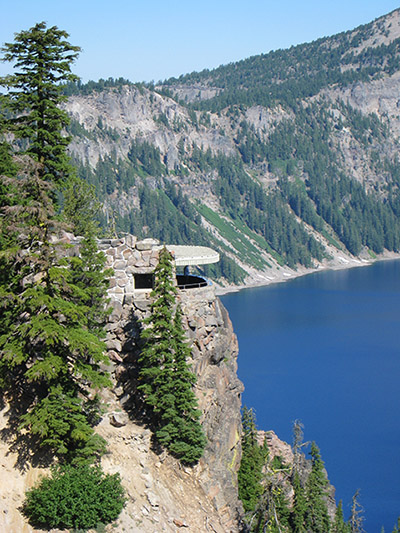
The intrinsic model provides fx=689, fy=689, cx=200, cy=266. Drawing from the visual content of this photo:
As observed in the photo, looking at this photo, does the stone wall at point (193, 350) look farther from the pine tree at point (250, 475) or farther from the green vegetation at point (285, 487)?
the green vegetation at point (285, 487)

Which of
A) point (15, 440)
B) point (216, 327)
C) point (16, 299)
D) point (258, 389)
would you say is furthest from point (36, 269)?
point (258, 389)

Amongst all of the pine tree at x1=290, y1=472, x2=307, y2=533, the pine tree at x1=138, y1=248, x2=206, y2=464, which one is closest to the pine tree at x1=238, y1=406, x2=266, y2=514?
the pine tree at x1=290, y1=472, x2=307, y2=533

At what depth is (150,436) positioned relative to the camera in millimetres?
37719

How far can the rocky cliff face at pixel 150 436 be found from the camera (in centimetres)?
3353

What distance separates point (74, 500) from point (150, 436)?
7654 mm

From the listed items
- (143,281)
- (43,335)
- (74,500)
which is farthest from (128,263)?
(74,500)

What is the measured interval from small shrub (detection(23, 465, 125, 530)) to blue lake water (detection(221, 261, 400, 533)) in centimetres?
6003

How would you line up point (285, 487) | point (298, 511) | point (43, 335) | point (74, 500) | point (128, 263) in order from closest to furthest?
point (74, 500), point (43, 335), point (128, 263), point (298, 511), point (285, 487)

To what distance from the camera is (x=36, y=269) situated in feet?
107

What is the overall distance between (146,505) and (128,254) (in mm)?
14349

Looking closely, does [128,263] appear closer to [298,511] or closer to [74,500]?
[74,500]

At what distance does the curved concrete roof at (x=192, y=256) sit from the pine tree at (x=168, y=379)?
5.17m

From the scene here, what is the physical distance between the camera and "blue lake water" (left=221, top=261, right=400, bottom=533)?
94.9 m

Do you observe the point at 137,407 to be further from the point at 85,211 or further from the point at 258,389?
the point at 258,389
